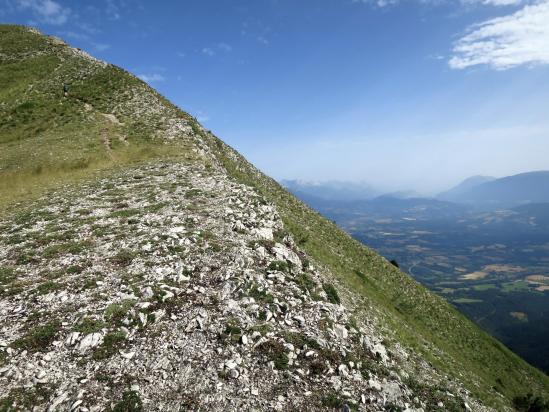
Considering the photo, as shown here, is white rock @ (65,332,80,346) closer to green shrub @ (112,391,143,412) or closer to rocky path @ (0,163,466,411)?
rocky path @ (0,163,466,411)

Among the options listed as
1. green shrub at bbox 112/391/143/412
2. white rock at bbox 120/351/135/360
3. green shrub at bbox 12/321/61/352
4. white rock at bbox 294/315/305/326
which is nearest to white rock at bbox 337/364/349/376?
white rock at bbox 294/315/305/326

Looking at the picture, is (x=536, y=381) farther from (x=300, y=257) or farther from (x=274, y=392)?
(x=274, y=392)

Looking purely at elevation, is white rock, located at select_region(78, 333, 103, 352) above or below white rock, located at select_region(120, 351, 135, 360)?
above

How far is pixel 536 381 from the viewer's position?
42688 mm

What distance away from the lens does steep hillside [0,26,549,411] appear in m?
11.6

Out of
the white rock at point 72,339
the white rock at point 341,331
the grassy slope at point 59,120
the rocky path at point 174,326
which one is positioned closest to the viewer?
the rocky path at point 174,326

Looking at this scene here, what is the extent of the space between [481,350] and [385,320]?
70.2 feet

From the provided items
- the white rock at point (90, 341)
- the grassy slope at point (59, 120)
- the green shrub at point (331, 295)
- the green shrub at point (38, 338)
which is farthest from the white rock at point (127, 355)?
the grassy slope at point (59, 120)

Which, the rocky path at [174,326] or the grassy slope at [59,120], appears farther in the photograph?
the grassy slope at [59,120]

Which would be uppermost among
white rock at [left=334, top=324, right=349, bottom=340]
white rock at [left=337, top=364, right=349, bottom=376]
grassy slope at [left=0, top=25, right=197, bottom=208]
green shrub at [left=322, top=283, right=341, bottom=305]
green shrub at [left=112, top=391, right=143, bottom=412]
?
grassy slope at [left=0, top=25, right=197, bottom=208]

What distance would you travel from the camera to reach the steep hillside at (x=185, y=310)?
38.1ft

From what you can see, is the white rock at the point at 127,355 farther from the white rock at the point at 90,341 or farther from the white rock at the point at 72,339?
the white rock at the point at 72,339

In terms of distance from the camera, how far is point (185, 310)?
14664mm

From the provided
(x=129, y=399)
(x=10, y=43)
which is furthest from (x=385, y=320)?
(x=10, y=43)
